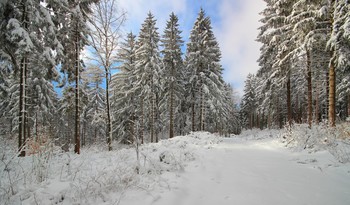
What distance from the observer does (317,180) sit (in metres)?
4.21

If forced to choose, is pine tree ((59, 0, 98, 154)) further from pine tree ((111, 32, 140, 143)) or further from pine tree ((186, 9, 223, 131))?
pine tree ((186, 9, 223, 131))

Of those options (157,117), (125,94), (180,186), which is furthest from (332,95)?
(157,117)

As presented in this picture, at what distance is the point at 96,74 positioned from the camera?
41.4 ft

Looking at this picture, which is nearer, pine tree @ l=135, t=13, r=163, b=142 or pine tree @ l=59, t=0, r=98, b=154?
pine tree @ l=59, t=0, r=98, b=154

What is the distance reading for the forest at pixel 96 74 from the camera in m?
9.19

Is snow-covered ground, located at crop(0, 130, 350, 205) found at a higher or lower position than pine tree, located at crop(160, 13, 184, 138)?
lower

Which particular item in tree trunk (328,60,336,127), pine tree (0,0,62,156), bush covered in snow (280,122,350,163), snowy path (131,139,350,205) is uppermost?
pine tree (0,0,62,156)

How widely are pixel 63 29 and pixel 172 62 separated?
12.3 metres

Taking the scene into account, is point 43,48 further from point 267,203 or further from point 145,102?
point 145,102

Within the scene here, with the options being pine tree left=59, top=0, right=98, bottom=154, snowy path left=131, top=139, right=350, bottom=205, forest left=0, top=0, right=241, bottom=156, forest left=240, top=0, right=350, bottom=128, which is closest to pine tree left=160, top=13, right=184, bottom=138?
forest left=0, top=0, right=241, bottom=156

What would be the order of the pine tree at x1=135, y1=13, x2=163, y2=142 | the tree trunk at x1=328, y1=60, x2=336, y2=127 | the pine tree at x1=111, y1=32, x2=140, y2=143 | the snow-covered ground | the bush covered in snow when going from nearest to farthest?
1. the snow-covered ground
2. the bush covered in snow
3. the tree trunk at x1=328, y1=60, x2=336, y2=127
4. the pine tree at x1=135, y1=13, x2=163, y2=142
5. the pine tree at x1=111, y1=32, x2=140, y2=143

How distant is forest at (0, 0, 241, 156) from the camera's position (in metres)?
9.19

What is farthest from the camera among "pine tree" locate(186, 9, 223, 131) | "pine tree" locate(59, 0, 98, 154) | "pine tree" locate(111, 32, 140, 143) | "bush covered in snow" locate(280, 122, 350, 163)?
"pine tree" locate(111, 32, 140, 143)

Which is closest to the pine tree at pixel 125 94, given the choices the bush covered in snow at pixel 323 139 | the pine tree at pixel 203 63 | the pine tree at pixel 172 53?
the pine tree at pixel 172 53
